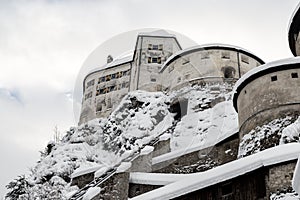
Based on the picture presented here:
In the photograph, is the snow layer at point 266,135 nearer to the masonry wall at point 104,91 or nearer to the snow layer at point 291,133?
the snow layer at point 291,133

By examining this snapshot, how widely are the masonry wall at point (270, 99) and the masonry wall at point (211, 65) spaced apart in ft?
50.4

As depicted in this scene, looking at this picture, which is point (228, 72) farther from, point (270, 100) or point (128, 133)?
point (270, 100)

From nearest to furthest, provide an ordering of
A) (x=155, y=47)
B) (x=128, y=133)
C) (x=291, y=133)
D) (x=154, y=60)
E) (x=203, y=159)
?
(x=291, y=133)
(x=203, y=159)
(x=128, y=133)
(x=154, y=60)
(x=155, y=47)

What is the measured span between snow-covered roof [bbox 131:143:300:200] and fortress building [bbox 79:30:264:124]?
68.9ft

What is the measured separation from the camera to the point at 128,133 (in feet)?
117

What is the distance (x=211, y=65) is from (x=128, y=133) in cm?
826

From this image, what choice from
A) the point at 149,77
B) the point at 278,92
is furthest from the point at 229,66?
the point at 278,92

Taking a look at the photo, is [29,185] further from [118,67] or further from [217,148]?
[118,67]

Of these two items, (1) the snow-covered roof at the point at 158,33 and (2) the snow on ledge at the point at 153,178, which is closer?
(2) the snow on ledge at the point at 153,178

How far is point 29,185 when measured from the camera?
3173 cm

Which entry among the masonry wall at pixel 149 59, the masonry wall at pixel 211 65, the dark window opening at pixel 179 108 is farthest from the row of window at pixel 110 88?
the dark window opening at pixel 179 108

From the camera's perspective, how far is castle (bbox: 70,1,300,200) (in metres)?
13.7

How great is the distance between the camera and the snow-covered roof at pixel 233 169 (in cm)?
1311

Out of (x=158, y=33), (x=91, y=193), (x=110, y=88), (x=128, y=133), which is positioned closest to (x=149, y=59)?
(x=158, y=33)
